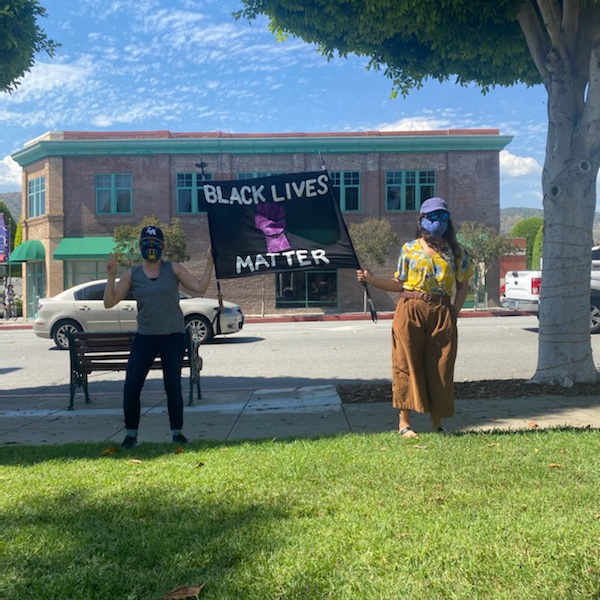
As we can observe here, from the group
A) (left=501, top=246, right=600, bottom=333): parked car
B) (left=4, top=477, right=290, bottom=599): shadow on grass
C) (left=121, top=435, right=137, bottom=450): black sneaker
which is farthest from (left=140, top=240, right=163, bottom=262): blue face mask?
(left=501, top=246, right=600, bottom=333): parked car

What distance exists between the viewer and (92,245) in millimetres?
31438

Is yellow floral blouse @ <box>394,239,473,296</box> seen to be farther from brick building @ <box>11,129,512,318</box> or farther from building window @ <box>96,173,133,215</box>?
building window @ <box>96,173,133,215</box>

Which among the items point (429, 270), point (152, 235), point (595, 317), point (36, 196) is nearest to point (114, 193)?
point (36, 196)

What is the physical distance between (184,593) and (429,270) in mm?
3491

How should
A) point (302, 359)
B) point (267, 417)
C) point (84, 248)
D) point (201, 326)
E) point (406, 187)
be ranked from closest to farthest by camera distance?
1. point (267, 417)
2. point (302, 359)
3. point (201, 326)
4. point (84, 248)
5. point (406, 187)

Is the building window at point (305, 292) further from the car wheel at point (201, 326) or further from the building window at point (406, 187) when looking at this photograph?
the car wheel at point (201, 326)

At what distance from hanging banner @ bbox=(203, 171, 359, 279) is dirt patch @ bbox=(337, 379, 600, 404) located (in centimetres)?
232

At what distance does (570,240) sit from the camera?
8.07 metres

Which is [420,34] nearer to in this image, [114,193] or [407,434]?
[407,434]

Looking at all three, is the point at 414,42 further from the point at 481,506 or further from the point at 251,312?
A: the point at 251,312

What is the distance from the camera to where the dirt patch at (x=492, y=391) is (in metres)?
7.86

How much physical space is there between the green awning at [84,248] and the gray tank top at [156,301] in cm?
2600

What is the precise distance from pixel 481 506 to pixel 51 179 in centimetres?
3163

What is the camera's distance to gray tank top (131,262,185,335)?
5.77 metres
